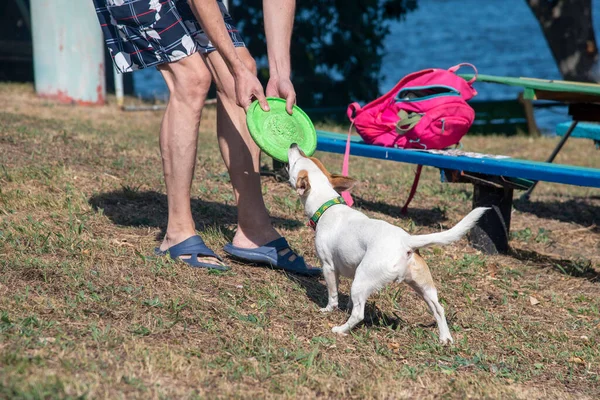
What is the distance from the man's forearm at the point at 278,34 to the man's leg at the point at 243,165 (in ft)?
0.41

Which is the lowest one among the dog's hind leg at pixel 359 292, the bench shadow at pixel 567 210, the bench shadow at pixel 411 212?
the bench shadow at pixel 567 210

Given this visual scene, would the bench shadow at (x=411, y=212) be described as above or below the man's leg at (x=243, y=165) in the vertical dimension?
below

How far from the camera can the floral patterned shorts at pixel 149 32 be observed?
364 centimetres

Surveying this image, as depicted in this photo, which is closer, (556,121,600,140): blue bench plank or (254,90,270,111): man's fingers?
(254,90,270,111): man's fingers

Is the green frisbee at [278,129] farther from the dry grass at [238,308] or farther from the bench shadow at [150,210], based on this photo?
the bench shadow at [150,210]

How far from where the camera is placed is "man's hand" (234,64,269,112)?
3.57 m

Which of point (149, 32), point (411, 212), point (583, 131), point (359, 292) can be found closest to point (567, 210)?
point (583, 131)

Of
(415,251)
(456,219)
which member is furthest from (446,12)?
(415,251)

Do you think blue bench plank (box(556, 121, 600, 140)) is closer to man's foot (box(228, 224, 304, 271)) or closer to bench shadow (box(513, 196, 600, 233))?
bench shadow (box(513, 196, 600, 233))

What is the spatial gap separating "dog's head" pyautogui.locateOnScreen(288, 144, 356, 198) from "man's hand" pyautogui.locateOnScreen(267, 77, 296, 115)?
0.21 m

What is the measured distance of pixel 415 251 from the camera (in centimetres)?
327

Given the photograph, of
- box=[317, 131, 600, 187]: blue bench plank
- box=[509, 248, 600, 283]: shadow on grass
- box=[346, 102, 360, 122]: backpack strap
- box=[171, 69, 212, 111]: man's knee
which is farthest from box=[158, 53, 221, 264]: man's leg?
box=[509, 248, 600, 283]: shadow on grass

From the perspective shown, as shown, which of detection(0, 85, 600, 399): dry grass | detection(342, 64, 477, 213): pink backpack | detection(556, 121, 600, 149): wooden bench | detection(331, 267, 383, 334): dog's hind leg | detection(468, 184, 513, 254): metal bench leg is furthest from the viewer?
detection(556, 121, 600, 149): wooden bench

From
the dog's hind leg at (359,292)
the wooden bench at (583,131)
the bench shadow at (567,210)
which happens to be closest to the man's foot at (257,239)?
the dog's hind leg at (359,292)
